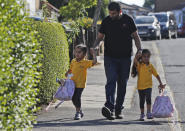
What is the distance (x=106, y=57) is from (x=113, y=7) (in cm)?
88

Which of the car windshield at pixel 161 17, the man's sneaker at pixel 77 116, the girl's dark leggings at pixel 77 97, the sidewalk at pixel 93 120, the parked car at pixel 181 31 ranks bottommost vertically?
the sidewalk at pixel 93 120

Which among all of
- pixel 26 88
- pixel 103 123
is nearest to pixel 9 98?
pixel 26 88

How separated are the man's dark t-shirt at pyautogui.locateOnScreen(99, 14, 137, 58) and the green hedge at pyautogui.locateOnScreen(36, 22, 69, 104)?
1256mm

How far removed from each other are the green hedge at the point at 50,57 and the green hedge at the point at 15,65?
365cm

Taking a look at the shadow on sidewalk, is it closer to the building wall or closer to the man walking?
the man walking

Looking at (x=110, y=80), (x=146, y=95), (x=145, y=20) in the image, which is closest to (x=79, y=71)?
(x=110, y=80)

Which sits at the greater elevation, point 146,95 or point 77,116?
point 146,95

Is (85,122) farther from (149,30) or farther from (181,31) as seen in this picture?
(181,31)

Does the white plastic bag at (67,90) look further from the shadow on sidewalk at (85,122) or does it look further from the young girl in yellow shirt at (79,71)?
the shadow on sidewalk at (85,122)

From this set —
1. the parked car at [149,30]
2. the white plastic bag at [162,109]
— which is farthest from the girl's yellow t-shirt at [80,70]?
the parked car at [149,30]

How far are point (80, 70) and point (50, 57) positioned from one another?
1.20m

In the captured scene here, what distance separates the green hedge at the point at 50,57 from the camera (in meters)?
8.68

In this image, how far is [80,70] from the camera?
797cm

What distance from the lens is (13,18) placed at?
4.63m
